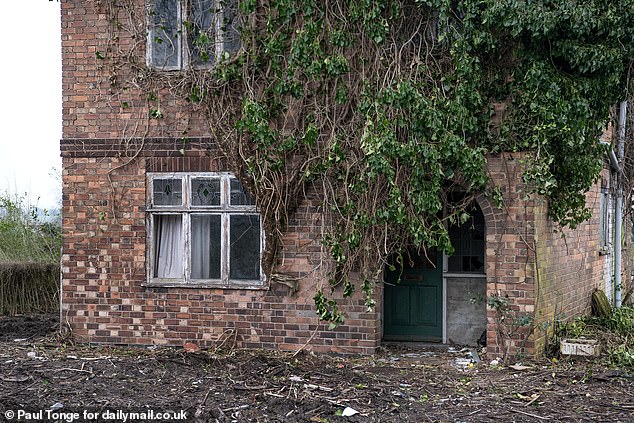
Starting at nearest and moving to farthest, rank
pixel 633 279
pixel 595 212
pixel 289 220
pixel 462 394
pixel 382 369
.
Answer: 1. pixel 462 394
2. pixel 382 369
3. pixel 289 220
4. pixel 595 212
5. pixel 633 279

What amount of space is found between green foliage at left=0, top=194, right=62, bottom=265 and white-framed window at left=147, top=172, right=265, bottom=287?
17.2 feet

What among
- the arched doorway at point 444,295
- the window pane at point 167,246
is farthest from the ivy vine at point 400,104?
the window pane at point 167,246

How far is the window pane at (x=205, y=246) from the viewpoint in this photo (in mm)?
11477

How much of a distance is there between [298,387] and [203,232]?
3.32 metres

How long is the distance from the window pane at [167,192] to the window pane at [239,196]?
766mm

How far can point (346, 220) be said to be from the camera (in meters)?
10.6

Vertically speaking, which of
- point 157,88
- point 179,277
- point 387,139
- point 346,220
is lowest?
point 179,277

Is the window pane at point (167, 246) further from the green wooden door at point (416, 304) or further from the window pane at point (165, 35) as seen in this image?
the green wooden door at point (416, 304)

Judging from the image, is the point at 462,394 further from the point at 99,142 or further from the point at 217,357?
the point at 99,142

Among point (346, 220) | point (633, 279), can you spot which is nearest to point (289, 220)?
point (346, 220)

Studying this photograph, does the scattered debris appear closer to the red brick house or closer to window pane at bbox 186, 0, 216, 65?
the red brick house

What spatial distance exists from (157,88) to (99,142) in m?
Answer: 1.17

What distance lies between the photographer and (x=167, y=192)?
1148 cm

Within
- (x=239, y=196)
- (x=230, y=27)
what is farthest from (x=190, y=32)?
(x=239, y=196)
